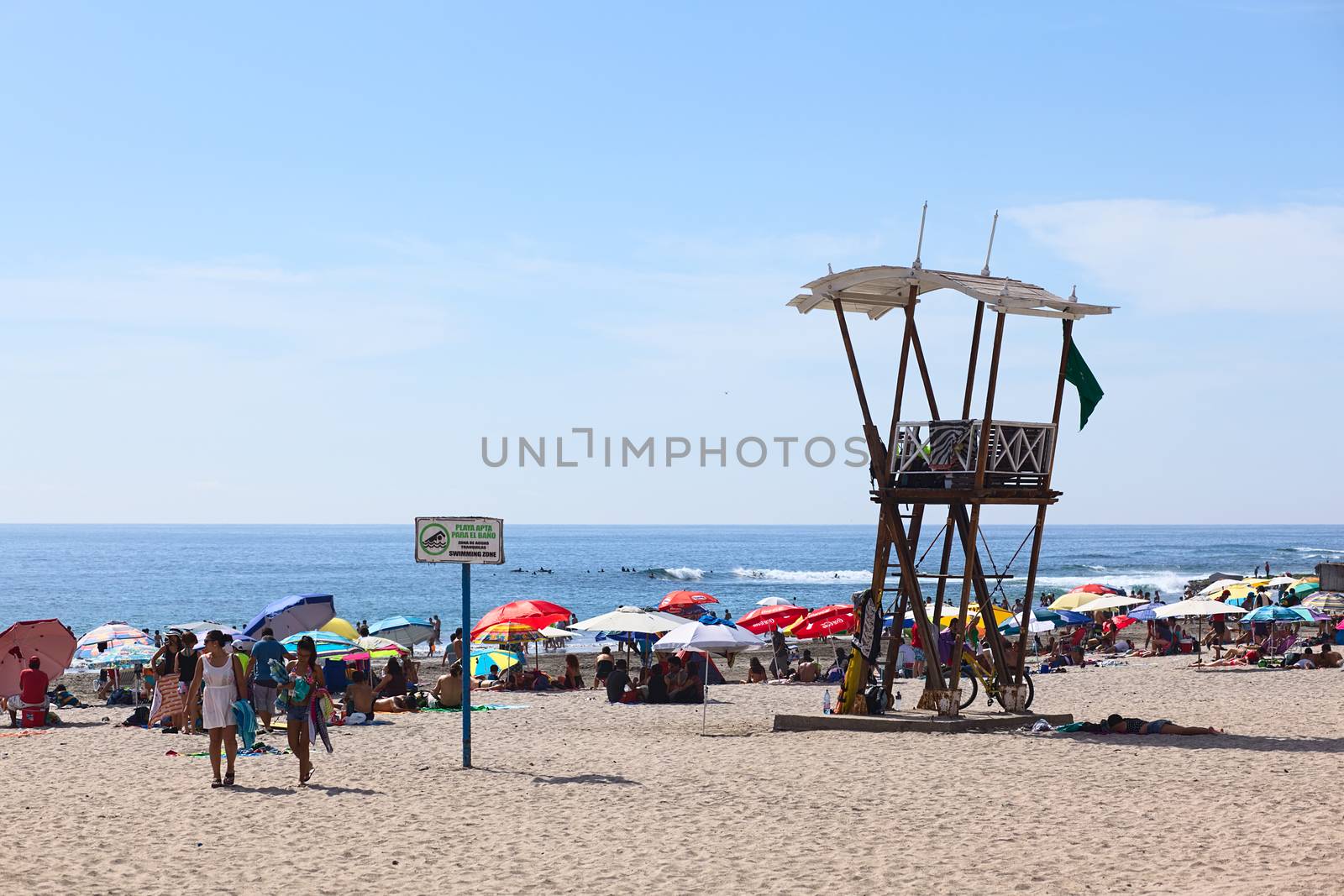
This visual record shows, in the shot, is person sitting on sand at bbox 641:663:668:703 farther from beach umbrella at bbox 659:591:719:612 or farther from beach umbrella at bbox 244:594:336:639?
beach umbrella at bbox 659:591:719:612

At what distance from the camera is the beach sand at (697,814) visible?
835 centimetres

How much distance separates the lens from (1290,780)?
11.3 meters

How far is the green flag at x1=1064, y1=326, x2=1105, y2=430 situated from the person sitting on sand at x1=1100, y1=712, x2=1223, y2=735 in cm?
381

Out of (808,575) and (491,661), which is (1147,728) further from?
(808,575)

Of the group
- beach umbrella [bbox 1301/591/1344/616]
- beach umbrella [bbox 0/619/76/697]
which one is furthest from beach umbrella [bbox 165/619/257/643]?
beach umbrella [bbox 1301/591/1344/616]

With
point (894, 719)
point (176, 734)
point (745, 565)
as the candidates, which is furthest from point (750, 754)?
point (745, 565)

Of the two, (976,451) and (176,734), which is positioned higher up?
(976,451)

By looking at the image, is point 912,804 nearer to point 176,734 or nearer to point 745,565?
point 176,734

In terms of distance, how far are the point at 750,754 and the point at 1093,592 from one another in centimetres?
2645

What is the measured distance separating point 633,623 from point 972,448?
415 inches

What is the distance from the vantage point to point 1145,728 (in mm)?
14836

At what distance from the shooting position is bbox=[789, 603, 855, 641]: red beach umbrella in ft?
79.8

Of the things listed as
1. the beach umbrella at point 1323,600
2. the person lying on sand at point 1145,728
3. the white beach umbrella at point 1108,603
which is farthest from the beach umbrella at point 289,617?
the beach umbrella at point 1323,600

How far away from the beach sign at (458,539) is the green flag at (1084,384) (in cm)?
769
